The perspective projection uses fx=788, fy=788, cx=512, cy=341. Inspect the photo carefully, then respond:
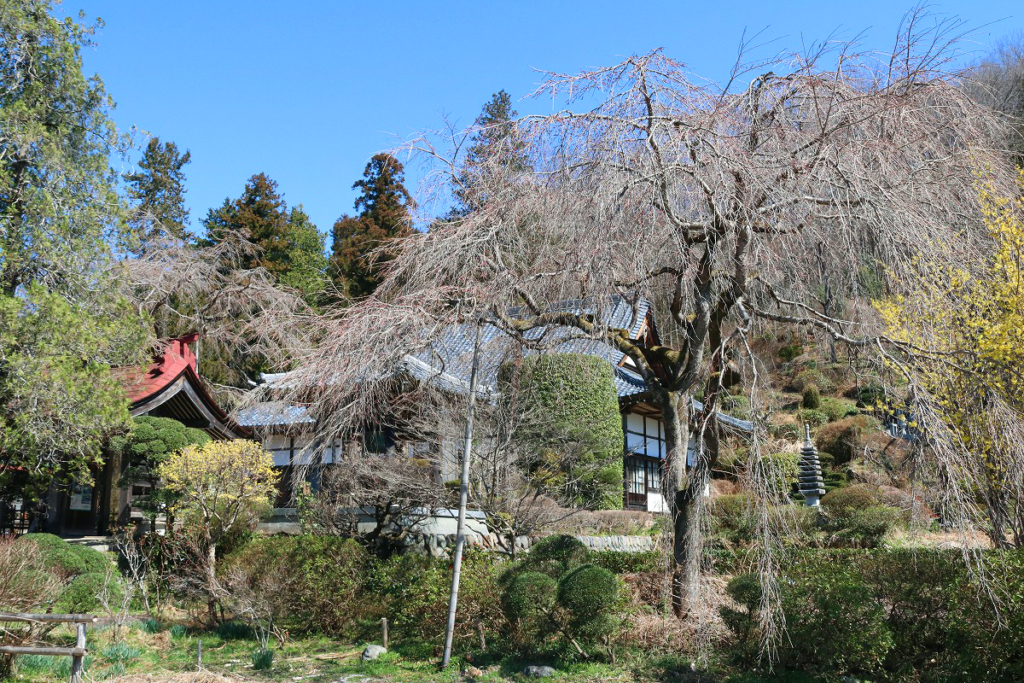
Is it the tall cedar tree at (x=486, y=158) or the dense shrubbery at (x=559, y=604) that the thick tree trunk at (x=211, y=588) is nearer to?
the dense shrubbery at (x=559, y=604)

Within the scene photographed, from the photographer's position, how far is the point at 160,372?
1634cm

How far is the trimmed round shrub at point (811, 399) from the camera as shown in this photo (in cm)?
2896

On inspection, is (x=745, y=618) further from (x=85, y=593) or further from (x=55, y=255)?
(x=55, y=255)

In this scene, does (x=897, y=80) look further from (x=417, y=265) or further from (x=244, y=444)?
(x=244, y=444)

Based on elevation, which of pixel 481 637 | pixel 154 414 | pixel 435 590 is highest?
pixel 154 414

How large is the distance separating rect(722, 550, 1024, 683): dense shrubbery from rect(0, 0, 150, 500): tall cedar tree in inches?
338

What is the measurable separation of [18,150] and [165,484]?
239 inches

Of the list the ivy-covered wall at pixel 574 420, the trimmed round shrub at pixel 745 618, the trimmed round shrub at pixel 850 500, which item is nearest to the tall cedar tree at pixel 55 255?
the ivy-covered wall at pixel 574 420

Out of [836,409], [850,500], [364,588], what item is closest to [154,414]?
[364,588]

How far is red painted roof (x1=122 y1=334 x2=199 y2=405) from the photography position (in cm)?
1522

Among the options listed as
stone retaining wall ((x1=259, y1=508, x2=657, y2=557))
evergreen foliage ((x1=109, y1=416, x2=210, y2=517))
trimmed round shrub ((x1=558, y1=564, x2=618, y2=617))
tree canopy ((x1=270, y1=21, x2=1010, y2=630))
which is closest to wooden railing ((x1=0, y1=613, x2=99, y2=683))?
tree canopy ((x1=270, y1=21, x2=1010, y2=630))

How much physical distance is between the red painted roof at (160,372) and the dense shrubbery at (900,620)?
1192 centimetres

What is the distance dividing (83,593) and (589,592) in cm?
699

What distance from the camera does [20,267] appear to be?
10.6 meters
